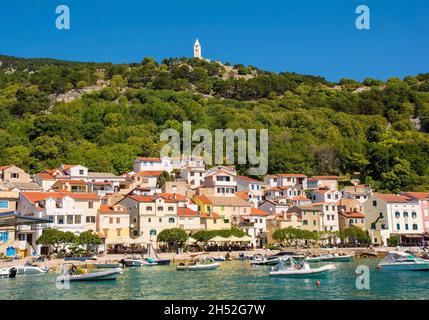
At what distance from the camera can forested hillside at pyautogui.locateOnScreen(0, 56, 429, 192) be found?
79.6m

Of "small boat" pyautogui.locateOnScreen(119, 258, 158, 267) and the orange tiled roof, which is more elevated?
the orange tiled roof

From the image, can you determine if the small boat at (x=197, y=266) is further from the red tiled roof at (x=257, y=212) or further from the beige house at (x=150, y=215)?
the red tiled roof at (x=257, y=212)

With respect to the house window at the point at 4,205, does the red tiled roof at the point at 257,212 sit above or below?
below

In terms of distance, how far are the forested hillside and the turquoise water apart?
44.3 meters

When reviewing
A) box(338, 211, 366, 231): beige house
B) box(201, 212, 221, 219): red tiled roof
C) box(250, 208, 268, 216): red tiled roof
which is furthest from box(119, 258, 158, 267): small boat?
box(338, 211, 366, 231): beige house

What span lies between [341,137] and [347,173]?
1316 cm

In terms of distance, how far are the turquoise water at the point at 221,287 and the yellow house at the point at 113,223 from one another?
49.9 ft

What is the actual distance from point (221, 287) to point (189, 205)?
31.3 meters

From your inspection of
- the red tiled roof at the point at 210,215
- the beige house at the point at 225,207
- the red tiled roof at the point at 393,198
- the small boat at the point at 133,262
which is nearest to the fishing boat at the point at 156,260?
the small boat at the point at 133,262

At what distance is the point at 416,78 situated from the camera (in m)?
159

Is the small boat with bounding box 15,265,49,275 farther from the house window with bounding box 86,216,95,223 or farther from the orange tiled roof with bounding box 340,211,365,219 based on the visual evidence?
the orange tiled roof with bounding box 340,211,365,219

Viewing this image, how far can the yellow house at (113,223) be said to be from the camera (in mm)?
50500

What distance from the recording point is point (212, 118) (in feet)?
329

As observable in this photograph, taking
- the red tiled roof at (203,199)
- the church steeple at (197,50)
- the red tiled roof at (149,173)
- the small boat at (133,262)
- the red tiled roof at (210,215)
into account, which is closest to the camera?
the small boat at (133,262)
